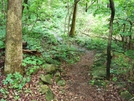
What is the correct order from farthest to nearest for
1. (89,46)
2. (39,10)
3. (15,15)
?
(89,46)
(39,10)
(15,15)

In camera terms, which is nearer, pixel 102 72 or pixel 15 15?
pixel 15 15

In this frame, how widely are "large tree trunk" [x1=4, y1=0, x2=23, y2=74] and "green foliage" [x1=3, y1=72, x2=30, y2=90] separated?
17 cm

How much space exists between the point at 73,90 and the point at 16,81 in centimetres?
226

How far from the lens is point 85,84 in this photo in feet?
23.5

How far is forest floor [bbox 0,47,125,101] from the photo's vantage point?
205 inches

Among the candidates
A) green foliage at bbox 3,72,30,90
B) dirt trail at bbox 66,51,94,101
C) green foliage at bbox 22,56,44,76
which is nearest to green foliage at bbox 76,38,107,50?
dirt trail at bbox 66,51,94,101

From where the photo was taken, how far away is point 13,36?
5.14 m

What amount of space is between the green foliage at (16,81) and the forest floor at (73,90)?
0.13 meters

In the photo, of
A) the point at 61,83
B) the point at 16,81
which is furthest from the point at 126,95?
the point at 16,81

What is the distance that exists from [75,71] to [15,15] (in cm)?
436

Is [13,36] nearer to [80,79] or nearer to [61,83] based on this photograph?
[61,83]

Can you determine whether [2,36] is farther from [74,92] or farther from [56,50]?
[74,92]

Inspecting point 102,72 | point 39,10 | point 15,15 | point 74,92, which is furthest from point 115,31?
point 15,15

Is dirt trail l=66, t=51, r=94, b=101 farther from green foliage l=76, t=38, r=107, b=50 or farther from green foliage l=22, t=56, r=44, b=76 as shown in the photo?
green foliage l=76, t=38, r=107, b=50
